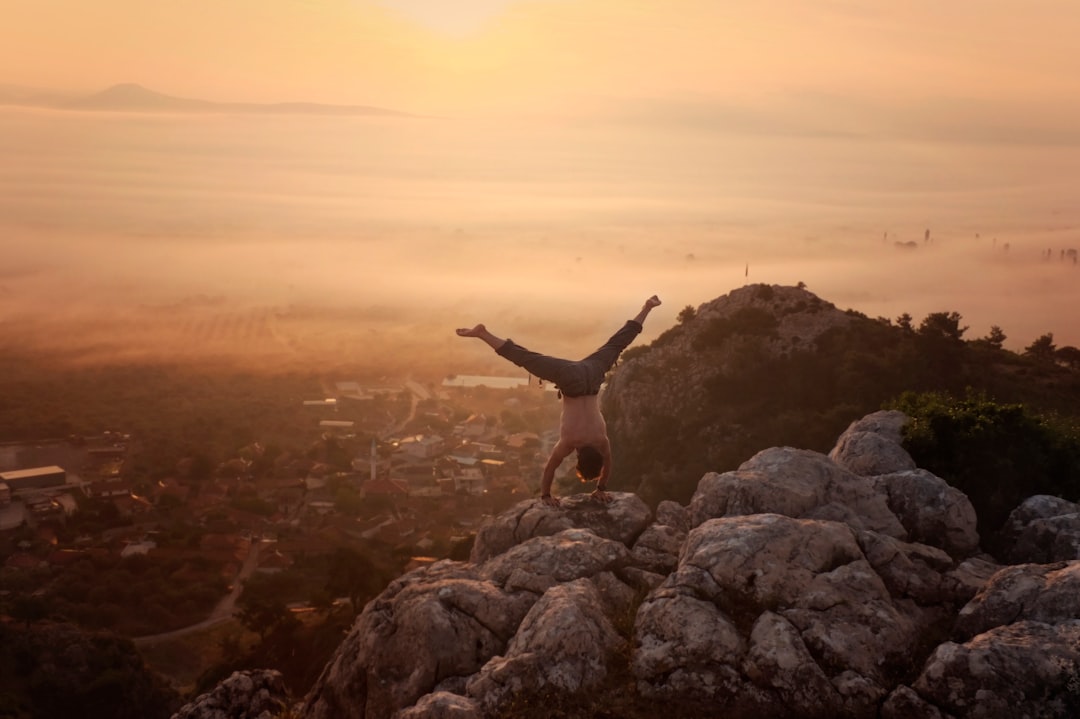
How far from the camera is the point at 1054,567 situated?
45.0 ft

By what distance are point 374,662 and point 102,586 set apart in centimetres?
4819

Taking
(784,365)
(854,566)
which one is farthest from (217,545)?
(854,566)

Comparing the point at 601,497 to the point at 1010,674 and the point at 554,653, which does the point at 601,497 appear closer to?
the point at 554,653

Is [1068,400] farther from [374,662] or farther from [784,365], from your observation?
[374,662]

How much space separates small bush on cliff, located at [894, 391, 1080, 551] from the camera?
65.5 feet

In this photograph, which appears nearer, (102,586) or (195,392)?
(102,586)

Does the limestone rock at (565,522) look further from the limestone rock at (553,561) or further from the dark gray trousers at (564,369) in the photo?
the dark gray trousers at (564,369)

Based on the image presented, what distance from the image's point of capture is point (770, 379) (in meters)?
50.1

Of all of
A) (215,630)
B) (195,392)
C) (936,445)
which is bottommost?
(215,630)

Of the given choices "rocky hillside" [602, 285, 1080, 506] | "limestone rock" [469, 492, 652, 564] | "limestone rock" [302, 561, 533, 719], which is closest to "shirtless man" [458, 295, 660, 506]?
"limestone rock" [469, 492, 652, 564]

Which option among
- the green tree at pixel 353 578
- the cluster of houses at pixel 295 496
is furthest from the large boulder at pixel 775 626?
the cluster of houses at pixel 295 496

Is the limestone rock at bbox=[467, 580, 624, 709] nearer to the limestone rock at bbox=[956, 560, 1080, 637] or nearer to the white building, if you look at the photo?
the limestone rock at bbox=[956, 560, 1080, 637]

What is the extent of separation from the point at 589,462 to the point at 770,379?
3455 centimetres

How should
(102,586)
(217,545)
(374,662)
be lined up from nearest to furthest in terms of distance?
1. (374,662)
2. (102,586)
3. (217,545)
